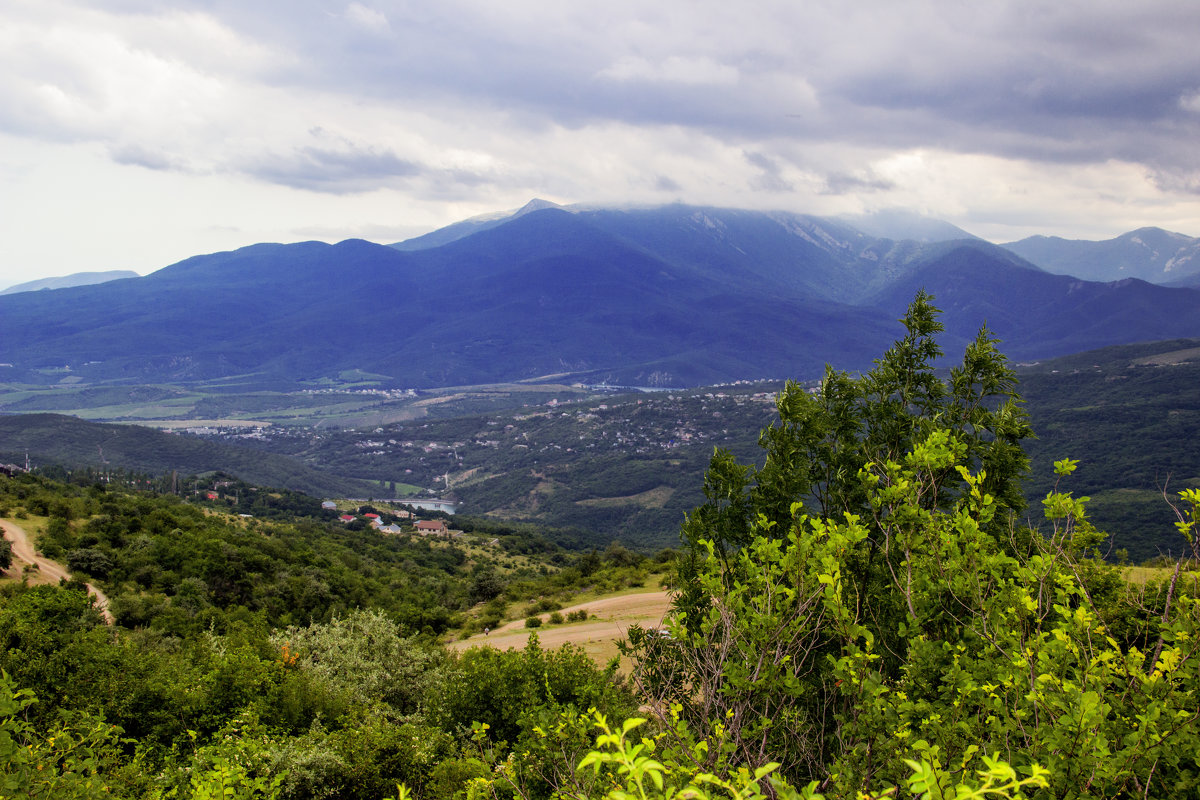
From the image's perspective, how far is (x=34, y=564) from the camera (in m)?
21.5

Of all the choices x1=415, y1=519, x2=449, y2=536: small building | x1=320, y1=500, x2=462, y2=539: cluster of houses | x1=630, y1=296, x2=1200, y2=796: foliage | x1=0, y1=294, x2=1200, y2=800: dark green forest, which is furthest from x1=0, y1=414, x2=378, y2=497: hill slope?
x1=630, y1=296, x2=1200, y2=796: foliage

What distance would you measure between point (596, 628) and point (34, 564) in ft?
60.8

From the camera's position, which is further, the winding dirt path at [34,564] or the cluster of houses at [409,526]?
the cluster of houses at [409,526]

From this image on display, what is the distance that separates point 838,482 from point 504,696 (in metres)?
6.97

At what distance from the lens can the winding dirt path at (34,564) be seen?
20156 mm

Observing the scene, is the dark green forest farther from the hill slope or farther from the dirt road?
the hill slope

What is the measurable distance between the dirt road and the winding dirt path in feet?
36.3

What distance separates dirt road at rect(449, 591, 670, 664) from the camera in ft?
66.5

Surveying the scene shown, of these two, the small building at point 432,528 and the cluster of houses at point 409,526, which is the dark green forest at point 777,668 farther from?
the small building at point 432,528

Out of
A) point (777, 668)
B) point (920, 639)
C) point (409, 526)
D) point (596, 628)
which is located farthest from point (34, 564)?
point (409, 526)

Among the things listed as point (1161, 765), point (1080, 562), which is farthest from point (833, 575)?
point (1080, 562)

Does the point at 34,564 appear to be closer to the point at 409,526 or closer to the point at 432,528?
the point at 409,526

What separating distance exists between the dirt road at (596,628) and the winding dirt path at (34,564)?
1107cm

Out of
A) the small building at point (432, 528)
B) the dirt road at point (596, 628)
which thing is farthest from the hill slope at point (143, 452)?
the dirt road at point (596, 628)
